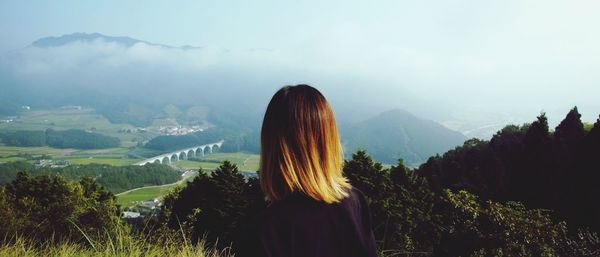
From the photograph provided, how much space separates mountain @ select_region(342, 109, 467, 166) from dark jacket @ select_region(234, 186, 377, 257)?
87659 mm

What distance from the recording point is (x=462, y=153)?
1080 inches

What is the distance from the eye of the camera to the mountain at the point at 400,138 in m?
99.3

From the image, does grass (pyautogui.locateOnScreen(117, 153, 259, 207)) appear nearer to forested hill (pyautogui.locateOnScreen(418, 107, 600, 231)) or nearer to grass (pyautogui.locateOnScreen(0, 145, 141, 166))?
grass (pyautogui.locateOnScreen(0, 145, 141, 166))

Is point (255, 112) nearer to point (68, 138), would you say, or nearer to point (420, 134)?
point (420, 134)

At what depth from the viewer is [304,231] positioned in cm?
163

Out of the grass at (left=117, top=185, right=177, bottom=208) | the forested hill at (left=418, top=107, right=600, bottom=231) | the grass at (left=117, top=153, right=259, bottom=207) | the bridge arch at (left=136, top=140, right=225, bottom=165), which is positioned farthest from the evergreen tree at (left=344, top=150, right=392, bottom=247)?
the bridge arch at (left=136, top=140, right=225, bottom=165)

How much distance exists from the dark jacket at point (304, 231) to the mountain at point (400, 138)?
288 feet

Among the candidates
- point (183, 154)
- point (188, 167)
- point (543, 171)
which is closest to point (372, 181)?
point (543, 171)

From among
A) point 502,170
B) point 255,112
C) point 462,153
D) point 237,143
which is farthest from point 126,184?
point 255,112

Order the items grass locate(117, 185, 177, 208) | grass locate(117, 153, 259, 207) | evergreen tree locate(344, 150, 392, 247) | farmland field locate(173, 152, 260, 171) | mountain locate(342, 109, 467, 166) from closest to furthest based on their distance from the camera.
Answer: evergreen tree locate(344, 150, 392, 247)
grass locate(117, 185, 177, 208)
grass locate(117, 153, 259, 207)
farmland field locate(173, 152, 260, 171)
mountain locate(342, 109, 467, 166)

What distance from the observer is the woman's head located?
162 centimetres

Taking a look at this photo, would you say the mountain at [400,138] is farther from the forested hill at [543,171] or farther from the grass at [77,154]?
the forested hill at [543,171]

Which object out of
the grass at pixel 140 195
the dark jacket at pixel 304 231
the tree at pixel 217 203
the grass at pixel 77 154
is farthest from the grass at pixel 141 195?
the dark jacket at pixel 304 231

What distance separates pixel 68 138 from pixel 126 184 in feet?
156
